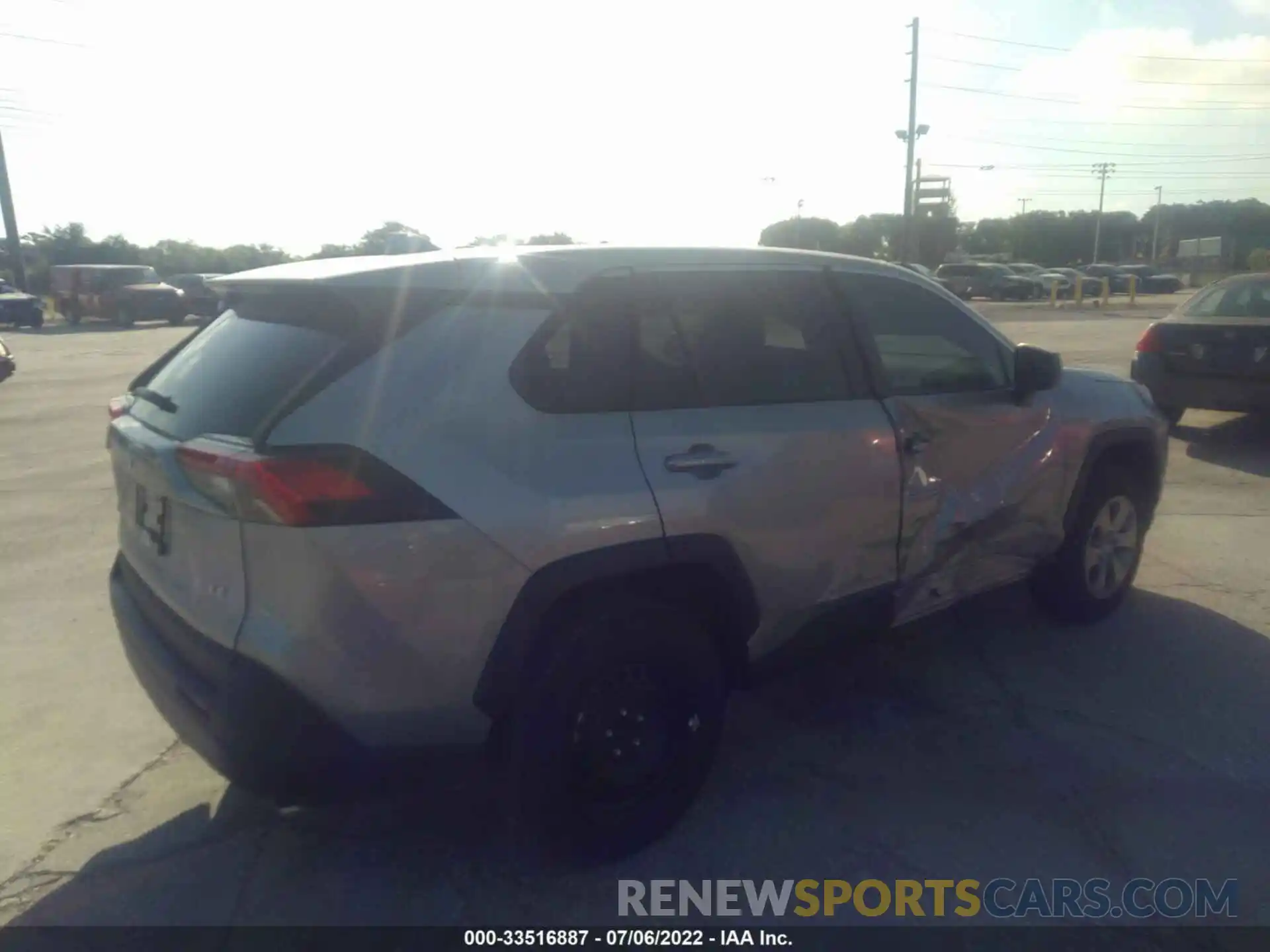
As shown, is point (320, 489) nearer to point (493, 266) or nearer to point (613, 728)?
point (493, 266)

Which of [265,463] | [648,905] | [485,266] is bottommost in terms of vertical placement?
[648,905]

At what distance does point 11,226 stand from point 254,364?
4465 cm

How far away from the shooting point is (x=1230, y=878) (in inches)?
125

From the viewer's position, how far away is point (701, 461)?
3230mm

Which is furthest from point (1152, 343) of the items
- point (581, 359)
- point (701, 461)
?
point (581, 359)

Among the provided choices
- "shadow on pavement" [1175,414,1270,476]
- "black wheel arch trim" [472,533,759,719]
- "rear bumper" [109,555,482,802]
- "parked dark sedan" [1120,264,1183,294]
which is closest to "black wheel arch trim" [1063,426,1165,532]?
"black wheel arch trim" [472,533,759,719]

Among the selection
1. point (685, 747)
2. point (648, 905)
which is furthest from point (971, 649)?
point (648, 905)

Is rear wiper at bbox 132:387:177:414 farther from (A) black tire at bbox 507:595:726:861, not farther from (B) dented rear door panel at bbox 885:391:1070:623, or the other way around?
(B) dented rear door panel at bbox 885:391:1070:623

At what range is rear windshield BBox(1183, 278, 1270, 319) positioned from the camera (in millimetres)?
9141

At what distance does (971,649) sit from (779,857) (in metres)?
1.99

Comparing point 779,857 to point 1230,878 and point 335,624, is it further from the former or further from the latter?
point 335,624

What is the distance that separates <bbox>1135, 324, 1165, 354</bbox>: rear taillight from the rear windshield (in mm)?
345

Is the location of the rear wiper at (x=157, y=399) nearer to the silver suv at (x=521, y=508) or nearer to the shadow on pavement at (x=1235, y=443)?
the silver suv at (x=521, y=508)

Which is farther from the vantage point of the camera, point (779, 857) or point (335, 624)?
point (779, 857)
